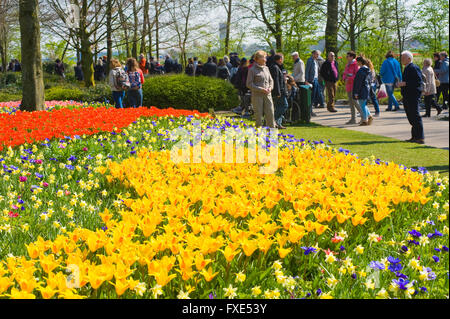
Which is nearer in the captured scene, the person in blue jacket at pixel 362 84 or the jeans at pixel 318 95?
the person in blue jacket at pixel 362 84

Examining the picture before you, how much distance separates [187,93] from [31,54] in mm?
5798

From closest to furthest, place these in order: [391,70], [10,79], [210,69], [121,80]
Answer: [121,80]
[391,70]
[210,69]
[10,79]

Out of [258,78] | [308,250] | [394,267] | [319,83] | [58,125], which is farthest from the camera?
[319,83]

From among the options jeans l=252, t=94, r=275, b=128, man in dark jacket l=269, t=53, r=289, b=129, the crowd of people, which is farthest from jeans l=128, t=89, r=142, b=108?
jeans l=252, t=94, r=275, b=128

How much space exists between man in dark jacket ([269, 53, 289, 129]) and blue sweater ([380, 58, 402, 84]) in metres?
4.19

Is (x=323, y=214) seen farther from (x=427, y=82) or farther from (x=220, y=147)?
(x=427, y=82)

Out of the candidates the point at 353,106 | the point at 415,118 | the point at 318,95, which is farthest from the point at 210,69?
the point at 415,118

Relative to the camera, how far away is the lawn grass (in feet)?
22.9

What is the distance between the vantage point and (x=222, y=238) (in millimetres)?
2615

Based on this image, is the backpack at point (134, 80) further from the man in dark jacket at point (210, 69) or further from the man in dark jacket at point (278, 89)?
the man in dark jacket at point (210, 69)

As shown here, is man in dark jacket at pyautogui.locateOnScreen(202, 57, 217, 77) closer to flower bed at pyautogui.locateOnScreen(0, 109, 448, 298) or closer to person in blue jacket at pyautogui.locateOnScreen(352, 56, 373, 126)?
person in blue jacket at pyautogui.locateOnScreen(352, 56, 373, 126)

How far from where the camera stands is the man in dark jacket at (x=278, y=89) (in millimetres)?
11219

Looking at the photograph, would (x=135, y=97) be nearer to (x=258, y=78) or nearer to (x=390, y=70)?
(x=258, y=78)

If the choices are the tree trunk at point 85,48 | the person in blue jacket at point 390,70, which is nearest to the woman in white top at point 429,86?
the person in blue jacket at point 390,70
